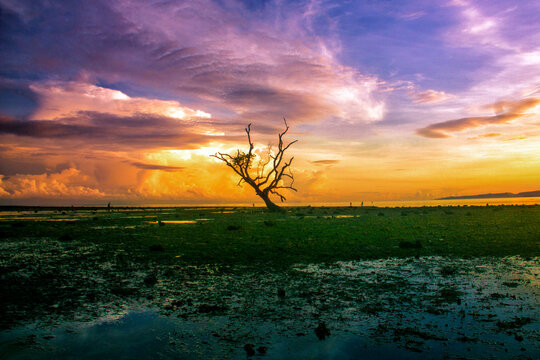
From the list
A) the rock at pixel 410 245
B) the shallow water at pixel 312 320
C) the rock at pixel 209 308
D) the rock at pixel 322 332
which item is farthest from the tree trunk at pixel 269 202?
the rock at pixel 322 332

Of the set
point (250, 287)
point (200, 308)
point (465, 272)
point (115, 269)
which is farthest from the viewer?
point (115, 269)

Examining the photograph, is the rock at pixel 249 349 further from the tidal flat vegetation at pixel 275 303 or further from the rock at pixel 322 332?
the rock at pixel 322 332

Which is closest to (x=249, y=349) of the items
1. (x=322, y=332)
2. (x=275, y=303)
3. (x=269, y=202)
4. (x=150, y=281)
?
(x=322, y=332)

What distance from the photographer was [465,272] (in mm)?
9969

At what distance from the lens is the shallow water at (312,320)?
5113 millimetres

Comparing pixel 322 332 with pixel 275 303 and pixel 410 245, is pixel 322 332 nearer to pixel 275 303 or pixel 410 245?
pixel 275 303

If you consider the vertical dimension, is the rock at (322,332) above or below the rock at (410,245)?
below

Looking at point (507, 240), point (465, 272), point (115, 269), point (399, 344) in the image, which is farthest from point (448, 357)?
point (507, 240)

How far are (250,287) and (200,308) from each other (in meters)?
1.89

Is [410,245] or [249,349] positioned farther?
[410,245]

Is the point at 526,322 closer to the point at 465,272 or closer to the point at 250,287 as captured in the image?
the point at 465,272

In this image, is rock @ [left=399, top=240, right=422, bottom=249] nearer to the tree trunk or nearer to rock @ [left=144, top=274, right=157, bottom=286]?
rock @ [left=144, top=274, right=157, bottom=286]

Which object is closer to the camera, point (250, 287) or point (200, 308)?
point (200, 308)

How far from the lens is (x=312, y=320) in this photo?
6234mm
